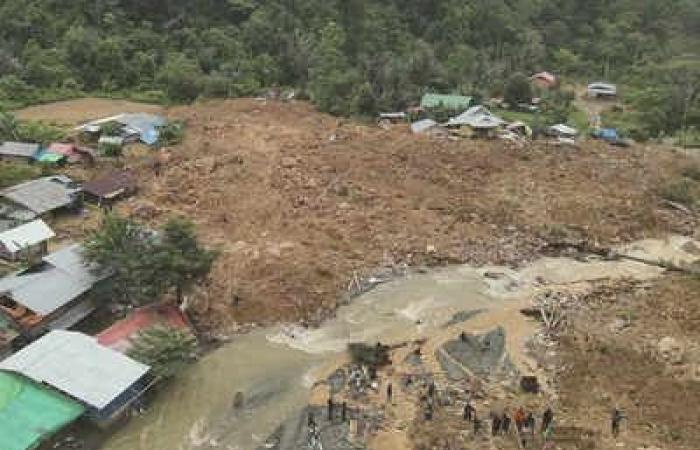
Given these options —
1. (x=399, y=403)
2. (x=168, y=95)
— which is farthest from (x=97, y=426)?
(x=168, y=95)

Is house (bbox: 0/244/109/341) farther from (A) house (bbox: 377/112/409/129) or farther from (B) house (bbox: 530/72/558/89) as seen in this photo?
(B) house (bbox: 530/72/558/89)

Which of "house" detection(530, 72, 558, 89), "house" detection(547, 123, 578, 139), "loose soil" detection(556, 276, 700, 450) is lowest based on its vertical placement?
"house" detection(530, 72, 558, 89)

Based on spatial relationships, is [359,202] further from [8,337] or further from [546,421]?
[8,337]

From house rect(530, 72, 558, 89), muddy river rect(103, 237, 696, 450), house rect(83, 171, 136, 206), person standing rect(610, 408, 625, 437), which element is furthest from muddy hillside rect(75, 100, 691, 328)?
house rect(530, 72, 558, 89)

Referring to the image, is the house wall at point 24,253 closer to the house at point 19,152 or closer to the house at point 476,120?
the house at point 19,152

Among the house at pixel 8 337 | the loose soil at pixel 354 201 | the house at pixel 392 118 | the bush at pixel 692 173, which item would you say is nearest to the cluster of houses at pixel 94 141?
the loose soil at pixel 354 201

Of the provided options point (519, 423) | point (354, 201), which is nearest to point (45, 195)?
point (354, 201)

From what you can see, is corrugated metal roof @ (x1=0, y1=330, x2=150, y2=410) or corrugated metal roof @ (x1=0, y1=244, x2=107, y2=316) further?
corrugated metal roof @ (x1=0, y1=244, x2=107, y2=316)
